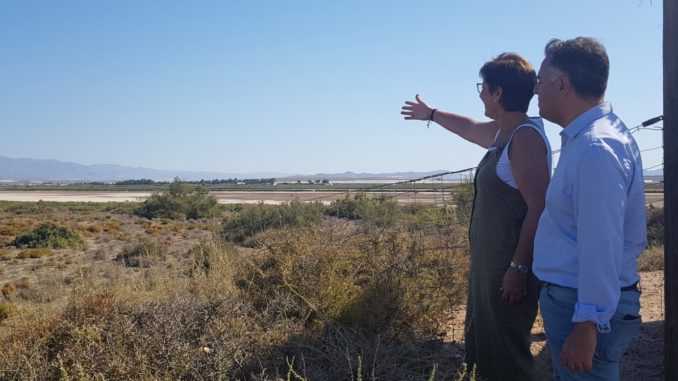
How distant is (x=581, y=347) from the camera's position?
1848mm

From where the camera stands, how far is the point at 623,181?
183cm

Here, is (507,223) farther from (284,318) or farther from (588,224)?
(284,318)

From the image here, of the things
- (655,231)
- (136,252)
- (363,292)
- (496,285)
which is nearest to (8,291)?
(136,252)

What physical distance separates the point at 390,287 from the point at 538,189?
202 centimetres

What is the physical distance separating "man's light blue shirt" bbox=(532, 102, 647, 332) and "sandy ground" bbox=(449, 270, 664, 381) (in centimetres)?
208

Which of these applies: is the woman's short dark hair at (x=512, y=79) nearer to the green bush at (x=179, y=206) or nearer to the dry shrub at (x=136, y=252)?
the dry shrub at (x=136, y=252)

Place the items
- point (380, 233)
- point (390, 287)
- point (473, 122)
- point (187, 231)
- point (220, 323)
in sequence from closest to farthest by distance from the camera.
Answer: point (473, 122) → point (220, 323) → point (390, 287) → point (380, 233) → point (187, 231)

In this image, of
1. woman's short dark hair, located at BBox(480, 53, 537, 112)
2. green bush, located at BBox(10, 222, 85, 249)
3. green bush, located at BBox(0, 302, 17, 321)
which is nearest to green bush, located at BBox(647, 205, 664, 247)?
woman's short dark hair, located at BBox(480, 53, 537, 112)

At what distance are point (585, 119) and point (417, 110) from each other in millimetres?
1899

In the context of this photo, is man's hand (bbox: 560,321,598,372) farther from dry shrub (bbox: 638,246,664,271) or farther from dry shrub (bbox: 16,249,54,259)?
dry shrub (bbox: 16,249,54,259)

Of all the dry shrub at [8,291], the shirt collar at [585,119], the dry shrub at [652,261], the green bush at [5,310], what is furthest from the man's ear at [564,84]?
the dry shrub at [8,291]

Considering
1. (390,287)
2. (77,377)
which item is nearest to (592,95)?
(390,287)

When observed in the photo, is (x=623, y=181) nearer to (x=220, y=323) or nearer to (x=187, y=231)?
(x=220, y=323)

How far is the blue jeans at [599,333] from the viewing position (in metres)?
1.94
